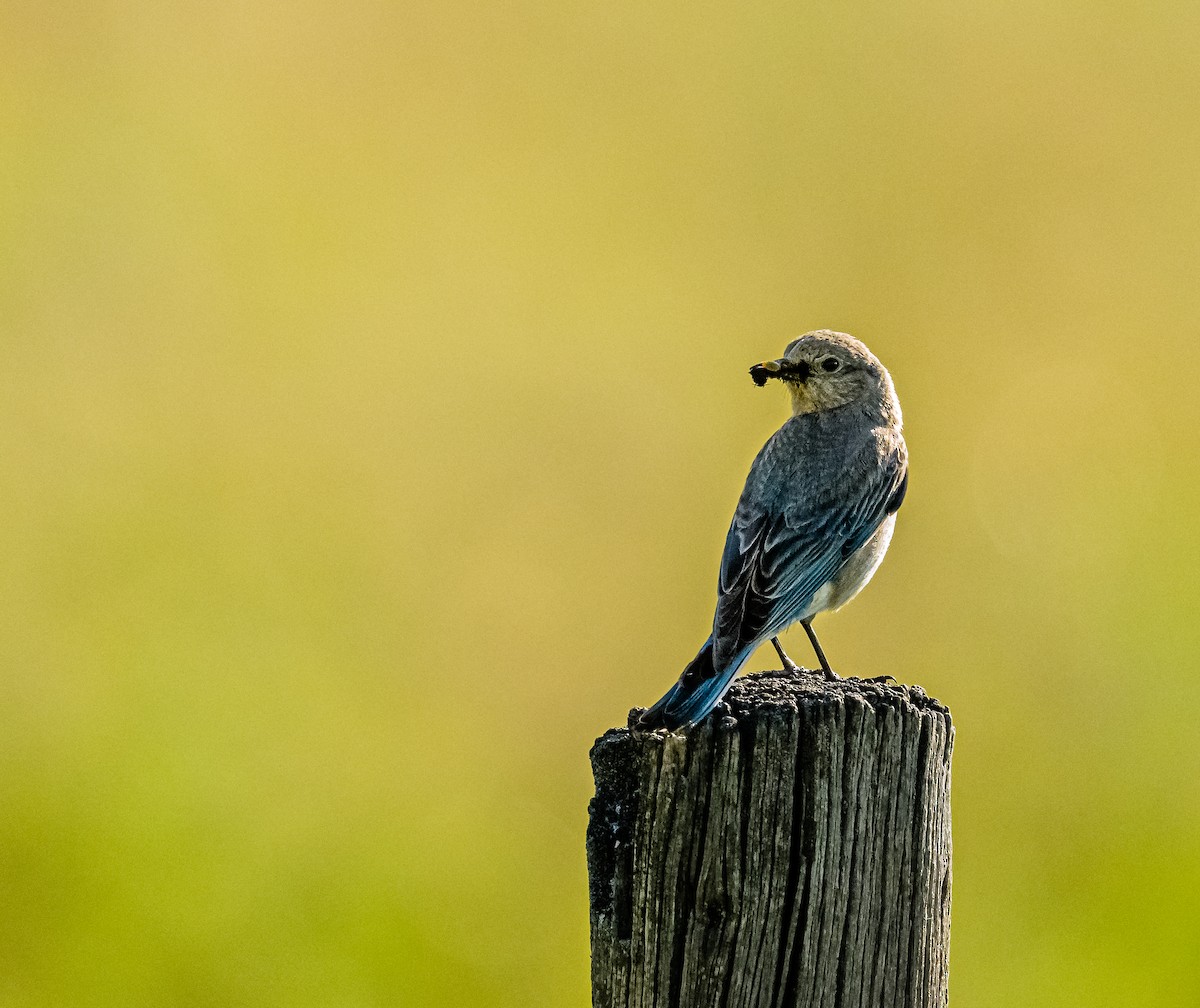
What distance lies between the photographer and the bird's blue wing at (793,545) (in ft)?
19.9

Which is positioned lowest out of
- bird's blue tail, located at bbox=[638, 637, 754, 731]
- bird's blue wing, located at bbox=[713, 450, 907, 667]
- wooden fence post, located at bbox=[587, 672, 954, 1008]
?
wooden fence post, located at bbox=[587, 672, 954, 1008]

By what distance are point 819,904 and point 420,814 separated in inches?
293

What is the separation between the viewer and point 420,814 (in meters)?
11.2

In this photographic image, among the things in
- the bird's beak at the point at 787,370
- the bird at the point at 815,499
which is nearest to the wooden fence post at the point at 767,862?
the bird at the point at 815,499

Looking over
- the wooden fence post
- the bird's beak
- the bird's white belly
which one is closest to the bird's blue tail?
the wooden fence post

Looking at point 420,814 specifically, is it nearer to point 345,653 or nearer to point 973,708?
point 345,653

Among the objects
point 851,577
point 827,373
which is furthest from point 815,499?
point 827,373

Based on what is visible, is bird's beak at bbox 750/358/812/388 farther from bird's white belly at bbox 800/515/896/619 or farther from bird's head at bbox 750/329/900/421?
bird's white belly at bbox 800/515/896/619

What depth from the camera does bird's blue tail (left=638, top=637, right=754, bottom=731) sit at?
14.0ft

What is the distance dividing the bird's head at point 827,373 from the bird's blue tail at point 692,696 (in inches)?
106

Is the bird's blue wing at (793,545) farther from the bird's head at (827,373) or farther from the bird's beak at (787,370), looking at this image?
the bird's beak at (787,370)

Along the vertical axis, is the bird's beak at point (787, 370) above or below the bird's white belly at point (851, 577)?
above

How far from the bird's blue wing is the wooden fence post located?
66.2 inches

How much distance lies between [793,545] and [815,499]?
0.95ft
